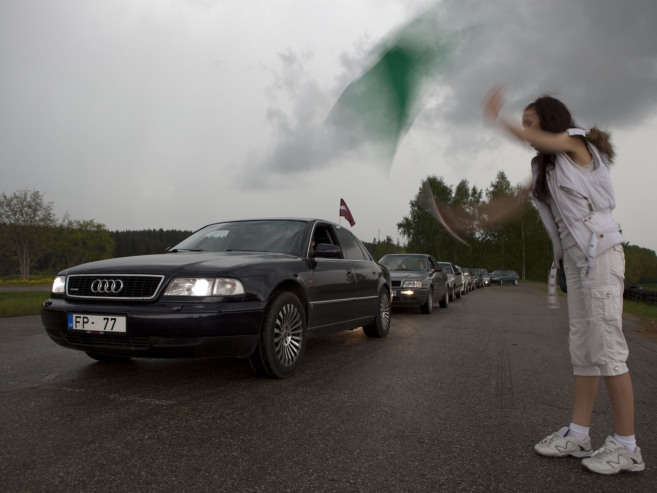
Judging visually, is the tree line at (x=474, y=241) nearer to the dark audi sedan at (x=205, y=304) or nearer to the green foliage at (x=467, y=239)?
the green foliage at (x=467, y=239)

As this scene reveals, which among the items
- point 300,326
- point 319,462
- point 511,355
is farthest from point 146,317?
point 511,355

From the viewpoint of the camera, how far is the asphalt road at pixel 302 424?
224 cm

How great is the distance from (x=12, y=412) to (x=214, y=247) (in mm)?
2454

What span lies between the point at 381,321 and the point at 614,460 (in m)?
4.68

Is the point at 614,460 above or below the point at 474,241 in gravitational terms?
below

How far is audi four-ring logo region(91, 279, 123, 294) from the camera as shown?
3814 mm

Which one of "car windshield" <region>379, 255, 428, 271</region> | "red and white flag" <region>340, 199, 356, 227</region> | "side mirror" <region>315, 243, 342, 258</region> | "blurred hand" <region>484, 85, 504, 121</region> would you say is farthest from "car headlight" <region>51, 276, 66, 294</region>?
"red and white flag" <region>340, 199, 356, 227</region>

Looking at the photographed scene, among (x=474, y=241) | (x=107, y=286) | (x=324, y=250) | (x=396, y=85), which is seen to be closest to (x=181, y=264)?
(x=107, y=286)

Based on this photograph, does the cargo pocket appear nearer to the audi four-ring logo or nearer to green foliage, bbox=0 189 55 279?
the audi four-ring logo

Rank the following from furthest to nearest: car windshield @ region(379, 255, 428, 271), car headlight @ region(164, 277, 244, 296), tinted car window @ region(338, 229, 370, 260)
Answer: car windshield @ region(379, 255, 428, 271) → tinted car window @ region(338, 229, 370, 260) → car headlight @ region(164, 277, 244, 296)

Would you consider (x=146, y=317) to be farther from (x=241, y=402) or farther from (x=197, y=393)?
(x=241, y=402)

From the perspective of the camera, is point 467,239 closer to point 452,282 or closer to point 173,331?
point 452,282

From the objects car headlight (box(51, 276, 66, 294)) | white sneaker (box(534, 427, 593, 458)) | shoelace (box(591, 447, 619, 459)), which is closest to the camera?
shoelace (box(591, 447, 619, 459))

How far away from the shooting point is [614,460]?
7.73 feet
